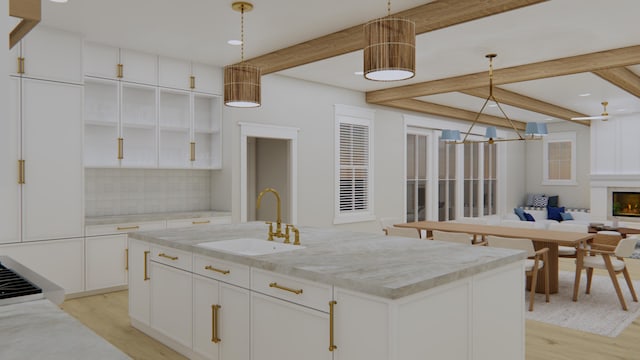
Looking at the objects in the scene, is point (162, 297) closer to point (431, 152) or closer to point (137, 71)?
point (137, 71)

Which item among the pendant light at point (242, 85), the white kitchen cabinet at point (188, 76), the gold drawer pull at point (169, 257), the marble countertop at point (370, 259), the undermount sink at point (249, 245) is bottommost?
the gold drawer pull at point (169, 257)

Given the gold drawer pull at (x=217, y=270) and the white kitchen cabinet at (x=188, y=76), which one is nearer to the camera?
the gold drawer pull at (x=217, y=270)

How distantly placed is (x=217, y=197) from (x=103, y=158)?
4.89 feet

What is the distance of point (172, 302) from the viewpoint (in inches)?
130

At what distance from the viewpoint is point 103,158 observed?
207 inches

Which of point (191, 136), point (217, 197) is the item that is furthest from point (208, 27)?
point (217, 197)

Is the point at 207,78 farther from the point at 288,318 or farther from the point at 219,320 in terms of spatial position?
the point at 288,318

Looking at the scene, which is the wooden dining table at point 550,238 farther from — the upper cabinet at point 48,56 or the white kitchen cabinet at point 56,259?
the upper cabinet at point 48,56

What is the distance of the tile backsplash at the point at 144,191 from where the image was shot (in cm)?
528

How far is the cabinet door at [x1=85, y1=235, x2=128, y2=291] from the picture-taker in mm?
4840

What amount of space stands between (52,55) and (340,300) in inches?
161

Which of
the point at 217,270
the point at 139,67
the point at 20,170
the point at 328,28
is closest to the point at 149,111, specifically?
the point at 139,67

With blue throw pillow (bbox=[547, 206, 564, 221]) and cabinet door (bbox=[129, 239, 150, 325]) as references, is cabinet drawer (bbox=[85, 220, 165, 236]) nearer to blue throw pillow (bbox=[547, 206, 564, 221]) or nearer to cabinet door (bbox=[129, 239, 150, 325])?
cabinet door (bbox=[129, 239, 150, 325])

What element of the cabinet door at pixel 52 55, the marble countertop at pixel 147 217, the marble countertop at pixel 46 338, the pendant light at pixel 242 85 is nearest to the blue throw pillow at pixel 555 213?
the marble countertop at pixel 147 217
